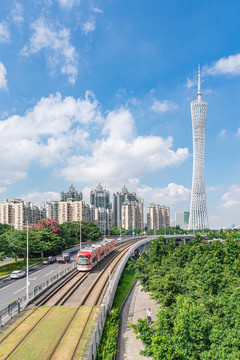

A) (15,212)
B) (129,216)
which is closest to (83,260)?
(15,212)

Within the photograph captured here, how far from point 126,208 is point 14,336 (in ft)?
463

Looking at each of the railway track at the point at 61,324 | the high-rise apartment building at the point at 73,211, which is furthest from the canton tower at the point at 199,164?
the railway track at the point at 61,324

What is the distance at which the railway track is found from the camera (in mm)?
15820

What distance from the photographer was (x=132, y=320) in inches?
1058

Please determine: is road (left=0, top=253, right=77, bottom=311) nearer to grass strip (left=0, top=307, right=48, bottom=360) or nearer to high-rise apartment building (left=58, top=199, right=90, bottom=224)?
grass strip (left=0, top=307, right=48, bottom=360)

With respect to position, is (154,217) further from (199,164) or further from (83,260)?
(83,260)

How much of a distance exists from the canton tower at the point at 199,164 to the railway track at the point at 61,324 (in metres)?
107

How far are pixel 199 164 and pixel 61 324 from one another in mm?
118755

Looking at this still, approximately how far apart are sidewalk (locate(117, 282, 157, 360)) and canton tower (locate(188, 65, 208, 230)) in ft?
316

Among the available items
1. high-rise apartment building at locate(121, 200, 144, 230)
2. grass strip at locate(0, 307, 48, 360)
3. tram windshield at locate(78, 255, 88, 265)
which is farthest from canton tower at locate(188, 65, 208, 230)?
grass strip at locate(0, 307, 48, 360)

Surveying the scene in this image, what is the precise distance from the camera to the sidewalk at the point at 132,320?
20.0 metres

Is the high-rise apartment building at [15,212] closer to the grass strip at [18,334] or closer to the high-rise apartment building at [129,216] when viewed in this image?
the high-rise apartment building at [129,216]

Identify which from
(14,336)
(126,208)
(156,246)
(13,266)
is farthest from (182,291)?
(126,208)

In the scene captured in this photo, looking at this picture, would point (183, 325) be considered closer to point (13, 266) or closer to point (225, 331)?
point (225, 331)
